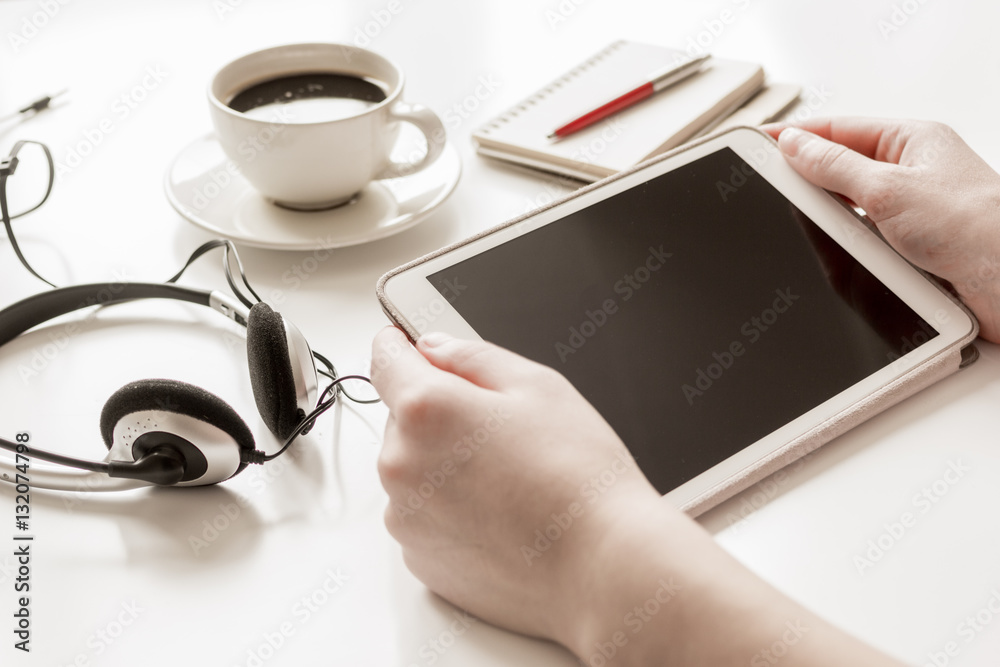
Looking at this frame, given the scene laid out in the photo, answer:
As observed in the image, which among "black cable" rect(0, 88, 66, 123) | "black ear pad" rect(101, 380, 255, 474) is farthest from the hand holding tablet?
"black cable" rect(0, 88, 66, 123)

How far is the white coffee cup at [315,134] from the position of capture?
0.75m

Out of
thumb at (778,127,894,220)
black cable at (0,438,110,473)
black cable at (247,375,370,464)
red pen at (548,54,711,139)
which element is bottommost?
black cable at (0,438,110,473)

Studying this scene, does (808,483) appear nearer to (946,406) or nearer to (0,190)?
(946,406)

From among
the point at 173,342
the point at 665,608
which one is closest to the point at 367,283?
the point at 173,342

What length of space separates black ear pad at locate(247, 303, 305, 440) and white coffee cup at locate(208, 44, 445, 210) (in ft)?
0.73

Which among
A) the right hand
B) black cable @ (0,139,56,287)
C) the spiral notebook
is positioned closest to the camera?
the right hand

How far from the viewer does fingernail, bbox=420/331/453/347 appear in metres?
0.54

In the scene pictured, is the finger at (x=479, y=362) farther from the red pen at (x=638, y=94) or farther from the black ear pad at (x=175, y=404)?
the red pen at (x=638, y=94)

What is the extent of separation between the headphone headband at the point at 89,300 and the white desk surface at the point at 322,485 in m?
0.02

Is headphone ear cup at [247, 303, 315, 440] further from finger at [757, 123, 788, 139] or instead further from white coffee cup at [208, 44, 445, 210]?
finger at [757, 123, 788, 139]

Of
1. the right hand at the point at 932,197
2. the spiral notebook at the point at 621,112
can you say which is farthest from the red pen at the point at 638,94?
the right hand at the point at 932,197

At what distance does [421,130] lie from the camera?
2.66ft

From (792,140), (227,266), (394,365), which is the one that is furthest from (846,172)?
(227,266)

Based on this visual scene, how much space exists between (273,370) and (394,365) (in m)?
0.10
